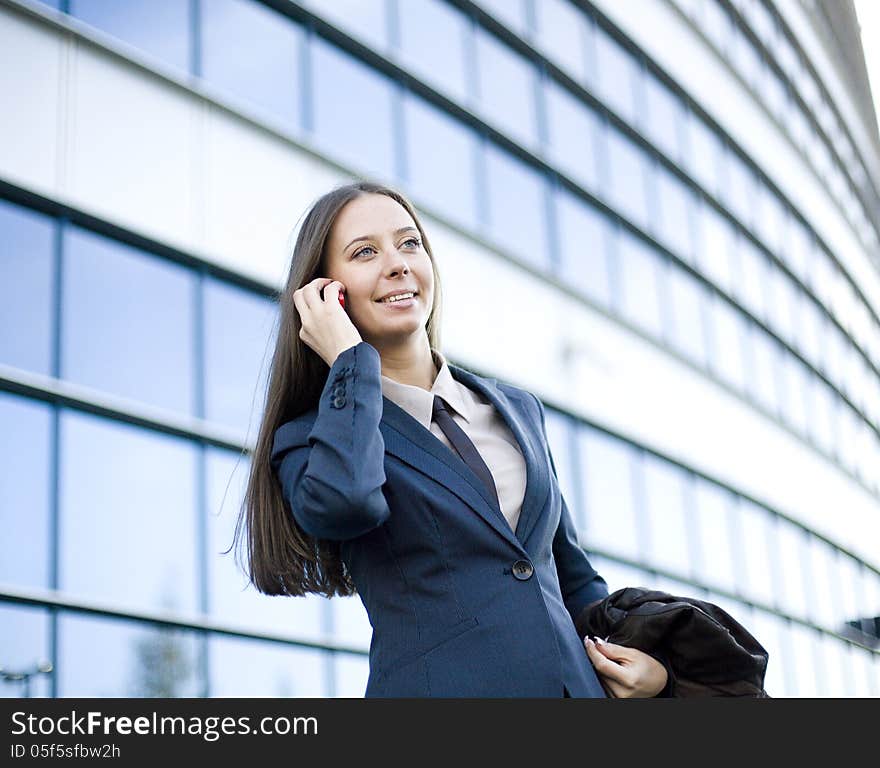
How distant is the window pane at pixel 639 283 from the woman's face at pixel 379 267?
14.9 meters

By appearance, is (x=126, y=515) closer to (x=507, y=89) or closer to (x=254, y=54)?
(x=254, y=54)

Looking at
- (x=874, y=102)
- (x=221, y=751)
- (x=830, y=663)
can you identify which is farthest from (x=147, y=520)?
(x=874, y=102)

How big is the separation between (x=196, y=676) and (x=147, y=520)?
4.19 feet

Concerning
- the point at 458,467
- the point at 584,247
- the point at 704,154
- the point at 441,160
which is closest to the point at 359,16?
the point at 441,160

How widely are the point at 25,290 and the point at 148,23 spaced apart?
2.78 meters

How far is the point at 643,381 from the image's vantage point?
1752 cm

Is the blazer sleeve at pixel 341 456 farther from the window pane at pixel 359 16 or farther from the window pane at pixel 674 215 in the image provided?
the window pane at pixel 674 215

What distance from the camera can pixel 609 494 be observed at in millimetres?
16297

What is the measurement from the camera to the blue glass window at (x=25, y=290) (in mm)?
9633

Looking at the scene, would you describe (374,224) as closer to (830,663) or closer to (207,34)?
(207,34)

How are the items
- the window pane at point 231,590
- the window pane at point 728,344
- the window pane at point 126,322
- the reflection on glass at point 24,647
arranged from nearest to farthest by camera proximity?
the reflection on glass at point 24,647 → the window pane at point 126,322 → the window pane at point 231,590 → the window pane at point 728,344

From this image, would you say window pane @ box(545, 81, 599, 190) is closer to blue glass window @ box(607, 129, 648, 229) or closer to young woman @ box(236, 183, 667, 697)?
blue glass window @ box(607, 129, 648, 229)

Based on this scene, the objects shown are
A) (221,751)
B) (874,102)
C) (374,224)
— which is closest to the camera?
(221,751)

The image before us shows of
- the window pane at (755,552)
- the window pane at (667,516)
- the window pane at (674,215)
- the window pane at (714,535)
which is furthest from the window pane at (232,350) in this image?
the window pane at (755,552)
